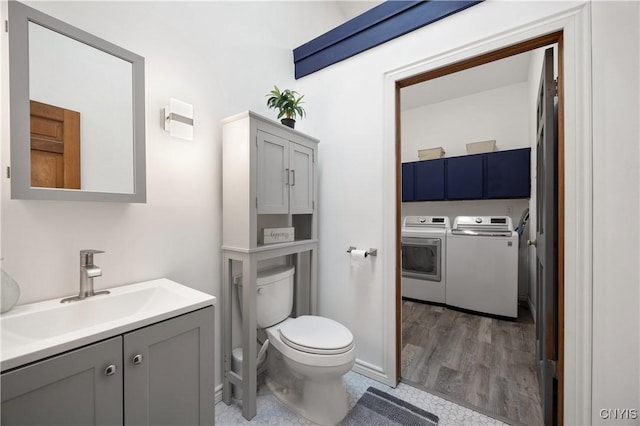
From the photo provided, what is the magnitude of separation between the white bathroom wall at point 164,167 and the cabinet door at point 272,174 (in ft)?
1.02

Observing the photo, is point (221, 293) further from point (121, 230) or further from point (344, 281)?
point (344, 281)

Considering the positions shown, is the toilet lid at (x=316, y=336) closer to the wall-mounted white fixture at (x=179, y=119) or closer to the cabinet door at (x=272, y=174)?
the cabinet door at (x=272, y=174)

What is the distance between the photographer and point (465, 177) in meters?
3.36

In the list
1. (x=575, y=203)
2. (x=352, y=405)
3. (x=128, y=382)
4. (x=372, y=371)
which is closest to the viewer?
(x=128, y=382)

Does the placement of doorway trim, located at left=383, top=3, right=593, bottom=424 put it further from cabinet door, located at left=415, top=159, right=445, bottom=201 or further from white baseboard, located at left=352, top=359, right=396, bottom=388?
cabinet door, located at left=415, top=159, right=445, bottom=201

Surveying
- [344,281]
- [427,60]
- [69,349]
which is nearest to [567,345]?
[344,281]

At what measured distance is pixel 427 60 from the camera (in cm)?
158

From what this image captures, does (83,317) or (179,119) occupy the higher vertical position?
(179,119)

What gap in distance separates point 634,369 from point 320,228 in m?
1.76

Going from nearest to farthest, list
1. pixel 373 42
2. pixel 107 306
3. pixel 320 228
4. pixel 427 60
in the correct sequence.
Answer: pixel 107 306 < pixel 427 60 < pixel 373 42 < pixel 320 228

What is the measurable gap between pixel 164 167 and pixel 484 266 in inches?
127

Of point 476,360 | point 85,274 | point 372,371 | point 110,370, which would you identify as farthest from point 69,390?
point 476,360

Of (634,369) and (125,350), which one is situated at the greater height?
(125,350)

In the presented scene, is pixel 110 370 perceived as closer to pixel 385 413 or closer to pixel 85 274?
pixel 85 274
